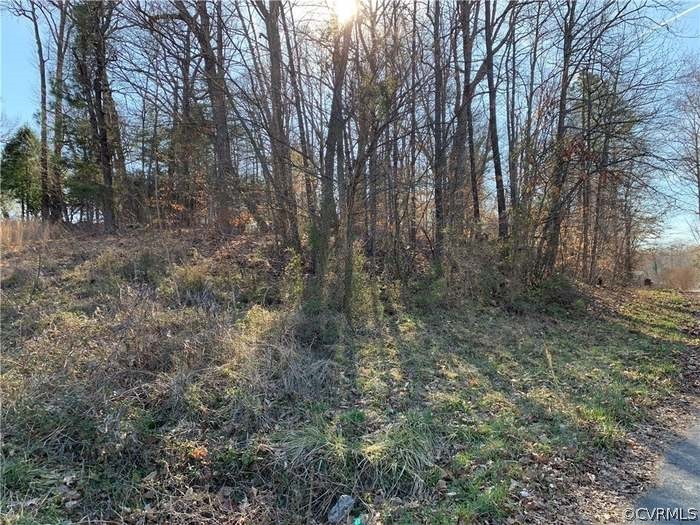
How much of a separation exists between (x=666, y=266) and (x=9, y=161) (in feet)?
117

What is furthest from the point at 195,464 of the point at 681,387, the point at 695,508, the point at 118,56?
the point at 118,56

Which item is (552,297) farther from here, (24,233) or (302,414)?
(24,233)

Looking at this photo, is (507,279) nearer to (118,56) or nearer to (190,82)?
(190,82)

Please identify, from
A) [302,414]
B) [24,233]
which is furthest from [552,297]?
[24,233]

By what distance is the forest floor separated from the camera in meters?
3.01

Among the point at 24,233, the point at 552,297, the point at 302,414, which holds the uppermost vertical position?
the point at 24,233

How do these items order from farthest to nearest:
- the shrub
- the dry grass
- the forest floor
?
the dry grass → the shrub → the forest floor

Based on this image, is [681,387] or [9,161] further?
[9,161]

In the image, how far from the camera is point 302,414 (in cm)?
410

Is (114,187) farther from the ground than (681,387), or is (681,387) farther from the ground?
(114,187)

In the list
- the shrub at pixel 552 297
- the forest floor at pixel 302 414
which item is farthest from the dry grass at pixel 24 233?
the shrub at pixel 552 297

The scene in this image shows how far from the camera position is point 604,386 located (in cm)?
518

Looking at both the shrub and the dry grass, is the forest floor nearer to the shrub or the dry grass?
the shrub

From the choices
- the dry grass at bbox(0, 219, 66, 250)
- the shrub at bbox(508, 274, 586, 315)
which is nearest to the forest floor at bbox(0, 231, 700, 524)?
the shrub at bbox(508, 274, 586, 315)
